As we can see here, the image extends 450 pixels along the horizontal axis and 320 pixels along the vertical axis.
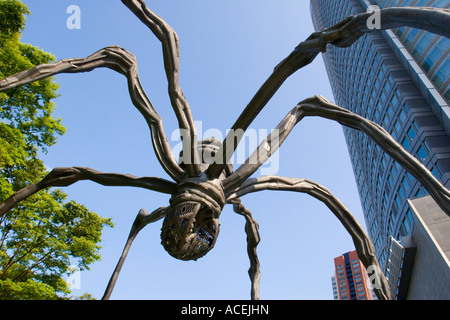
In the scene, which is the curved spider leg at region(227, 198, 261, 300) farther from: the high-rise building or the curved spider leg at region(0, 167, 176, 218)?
the high-rise building

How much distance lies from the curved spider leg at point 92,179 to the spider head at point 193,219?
0.43m

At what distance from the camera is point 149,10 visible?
423cm

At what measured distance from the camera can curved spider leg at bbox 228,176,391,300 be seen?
3.67 metres

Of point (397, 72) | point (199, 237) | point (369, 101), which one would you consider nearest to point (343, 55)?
point (369, 101)

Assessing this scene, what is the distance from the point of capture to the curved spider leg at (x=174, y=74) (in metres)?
3.57

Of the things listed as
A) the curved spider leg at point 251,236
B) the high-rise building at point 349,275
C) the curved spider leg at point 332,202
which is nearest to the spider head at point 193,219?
the curved spider leg at point 332,202

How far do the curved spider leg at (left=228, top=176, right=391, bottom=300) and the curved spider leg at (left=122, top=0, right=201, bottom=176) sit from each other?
0.64 metres

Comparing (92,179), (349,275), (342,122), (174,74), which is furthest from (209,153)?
(349,275)

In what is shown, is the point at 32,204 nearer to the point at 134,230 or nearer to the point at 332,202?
the point at 134,230

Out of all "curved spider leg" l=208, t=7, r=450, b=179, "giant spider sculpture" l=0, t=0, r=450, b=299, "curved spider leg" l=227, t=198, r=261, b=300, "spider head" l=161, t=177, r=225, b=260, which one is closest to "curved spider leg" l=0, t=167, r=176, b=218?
"giant spider sculpture" l=0, t=0, r=450, b=299

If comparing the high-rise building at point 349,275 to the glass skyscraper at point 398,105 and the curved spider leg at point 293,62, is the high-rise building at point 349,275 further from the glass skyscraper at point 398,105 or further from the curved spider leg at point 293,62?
the curved spider leg at point 293,62

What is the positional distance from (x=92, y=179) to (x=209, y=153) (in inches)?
59.6
